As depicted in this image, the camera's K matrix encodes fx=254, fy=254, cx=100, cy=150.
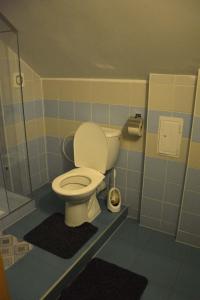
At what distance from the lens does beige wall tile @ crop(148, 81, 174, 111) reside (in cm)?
187

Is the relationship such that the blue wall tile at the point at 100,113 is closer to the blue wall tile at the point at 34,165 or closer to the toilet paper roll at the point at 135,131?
the toilet paper roll at the point at 135,131

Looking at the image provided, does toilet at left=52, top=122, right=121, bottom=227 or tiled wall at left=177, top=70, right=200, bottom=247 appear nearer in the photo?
tiled wall at left=177, top=70, right=200, bottom=247

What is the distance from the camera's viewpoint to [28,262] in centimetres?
176

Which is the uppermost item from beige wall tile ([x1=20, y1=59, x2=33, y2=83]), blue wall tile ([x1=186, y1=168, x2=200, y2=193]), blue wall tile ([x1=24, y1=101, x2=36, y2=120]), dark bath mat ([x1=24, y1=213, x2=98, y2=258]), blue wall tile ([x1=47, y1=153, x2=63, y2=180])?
beige wall tile ([x1=20, y1=59, x2=33, y2=83])

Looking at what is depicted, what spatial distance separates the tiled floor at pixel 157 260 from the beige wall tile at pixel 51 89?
4.67 ft

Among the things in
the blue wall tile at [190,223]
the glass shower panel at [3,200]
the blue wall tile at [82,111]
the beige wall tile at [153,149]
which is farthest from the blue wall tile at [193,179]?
the glass shower panel at [3,200]

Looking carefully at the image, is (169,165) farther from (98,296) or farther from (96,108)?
(98,296)

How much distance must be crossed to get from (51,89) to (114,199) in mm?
1235

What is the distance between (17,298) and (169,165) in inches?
54.8

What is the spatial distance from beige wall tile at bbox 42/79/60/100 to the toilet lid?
55 centimetres

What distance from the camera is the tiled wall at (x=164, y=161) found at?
6.02 ft

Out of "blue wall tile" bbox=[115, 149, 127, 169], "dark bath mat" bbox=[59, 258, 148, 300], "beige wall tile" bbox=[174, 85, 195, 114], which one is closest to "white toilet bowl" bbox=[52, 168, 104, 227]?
"blue wall tile" bbox=[115, 149, 127, 169]

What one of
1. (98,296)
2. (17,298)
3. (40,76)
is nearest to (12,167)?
(40,76)

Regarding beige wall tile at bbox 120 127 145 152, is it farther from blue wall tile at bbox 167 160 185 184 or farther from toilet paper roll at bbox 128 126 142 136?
blue wall tile at bbox 167 160 185 184
